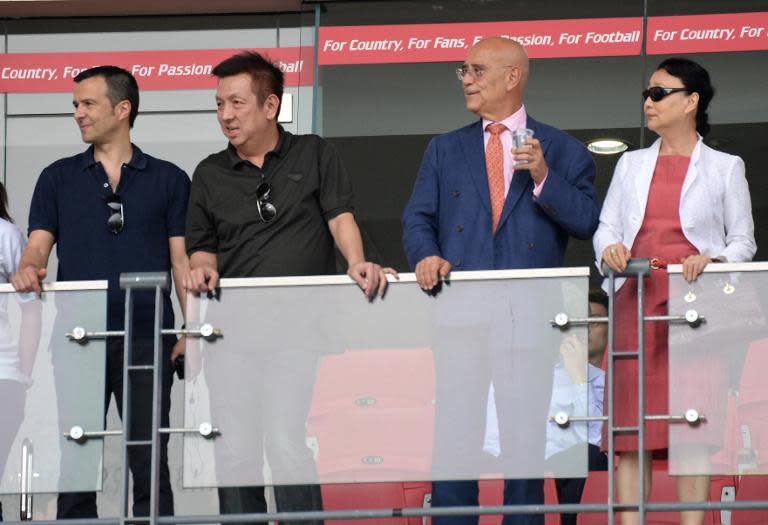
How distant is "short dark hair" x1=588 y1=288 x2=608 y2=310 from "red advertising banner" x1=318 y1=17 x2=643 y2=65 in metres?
4.60

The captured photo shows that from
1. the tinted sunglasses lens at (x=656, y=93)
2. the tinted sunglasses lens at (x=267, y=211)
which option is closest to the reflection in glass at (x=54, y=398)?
the tinted sunglasses lens at (x=267, y=211)

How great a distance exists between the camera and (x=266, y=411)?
6.04 metres

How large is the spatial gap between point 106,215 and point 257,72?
843mm

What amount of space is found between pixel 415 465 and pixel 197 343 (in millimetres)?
900

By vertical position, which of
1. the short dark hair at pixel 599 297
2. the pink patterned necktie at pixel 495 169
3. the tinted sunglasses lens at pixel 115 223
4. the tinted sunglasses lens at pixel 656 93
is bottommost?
the short dark hair at pixel 599 297

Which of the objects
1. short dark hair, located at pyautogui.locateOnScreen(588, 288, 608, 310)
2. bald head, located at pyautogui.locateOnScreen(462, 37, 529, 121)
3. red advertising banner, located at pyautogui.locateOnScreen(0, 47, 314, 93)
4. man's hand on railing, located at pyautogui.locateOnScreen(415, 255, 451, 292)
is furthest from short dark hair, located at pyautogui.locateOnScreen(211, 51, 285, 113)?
red advertising banner, located at pyautogui.locateOnScreen(0, 47, 314, 93)

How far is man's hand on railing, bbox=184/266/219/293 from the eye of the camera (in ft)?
19.9

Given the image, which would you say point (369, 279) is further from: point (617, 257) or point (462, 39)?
point (462, 39)

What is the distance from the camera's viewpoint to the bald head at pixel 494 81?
6.68 m

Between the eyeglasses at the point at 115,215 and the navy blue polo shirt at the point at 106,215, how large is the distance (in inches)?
0.6

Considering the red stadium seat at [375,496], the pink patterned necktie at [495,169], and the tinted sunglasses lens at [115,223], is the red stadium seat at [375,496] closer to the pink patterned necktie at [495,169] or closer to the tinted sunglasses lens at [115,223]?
the pink patterned necktie at [495,169]

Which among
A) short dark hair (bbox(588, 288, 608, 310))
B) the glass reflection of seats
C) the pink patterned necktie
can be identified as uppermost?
the pink patterned necktie

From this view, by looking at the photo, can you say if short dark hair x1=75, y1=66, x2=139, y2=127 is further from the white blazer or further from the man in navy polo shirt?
the white blazer

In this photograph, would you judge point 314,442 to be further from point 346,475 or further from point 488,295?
point 488,295
